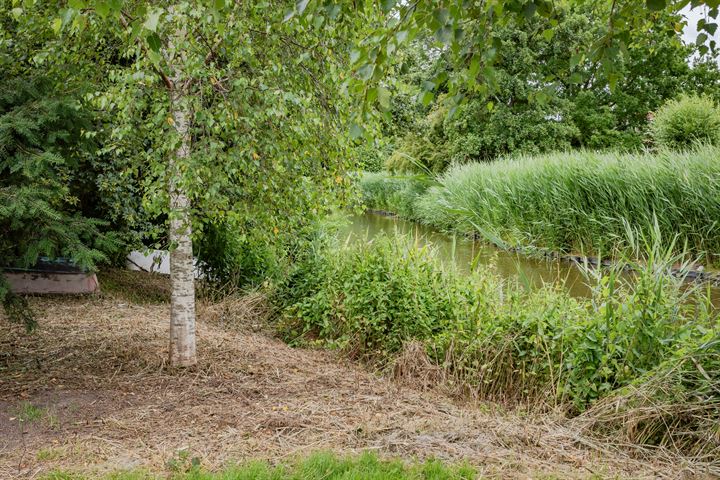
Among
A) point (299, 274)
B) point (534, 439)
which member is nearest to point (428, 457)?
point (534, 439)

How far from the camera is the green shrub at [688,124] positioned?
66.4ft

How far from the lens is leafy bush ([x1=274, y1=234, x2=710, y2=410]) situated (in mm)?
4730

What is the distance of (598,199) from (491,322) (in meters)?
8.77

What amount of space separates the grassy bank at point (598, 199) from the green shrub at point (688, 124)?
712cm

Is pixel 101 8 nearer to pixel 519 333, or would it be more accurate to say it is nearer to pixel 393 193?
pixel 519 333

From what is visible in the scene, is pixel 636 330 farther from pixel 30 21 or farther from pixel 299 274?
pixel 30 21

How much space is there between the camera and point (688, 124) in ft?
66.3

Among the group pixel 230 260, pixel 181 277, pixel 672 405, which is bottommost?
pixel 672 405

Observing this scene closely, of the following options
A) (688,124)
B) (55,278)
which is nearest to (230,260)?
(55,278)

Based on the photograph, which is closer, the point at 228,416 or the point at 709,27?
the point at 709,27

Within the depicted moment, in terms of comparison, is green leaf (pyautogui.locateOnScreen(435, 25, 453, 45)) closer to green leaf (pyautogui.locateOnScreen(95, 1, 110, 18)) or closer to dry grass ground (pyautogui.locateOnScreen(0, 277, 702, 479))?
green leaf (pyautogui.locateOnScreen(95, 1, 110, 18))

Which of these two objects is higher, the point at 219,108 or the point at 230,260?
the point at 219,108

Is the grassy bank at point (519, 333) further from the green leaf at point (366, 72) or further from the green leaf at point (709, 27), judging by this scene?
the green leaf at point (366, 72)

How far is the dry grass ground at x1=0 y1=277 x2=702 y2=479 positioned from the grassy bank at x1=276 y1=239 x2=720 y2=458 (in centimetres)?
41
